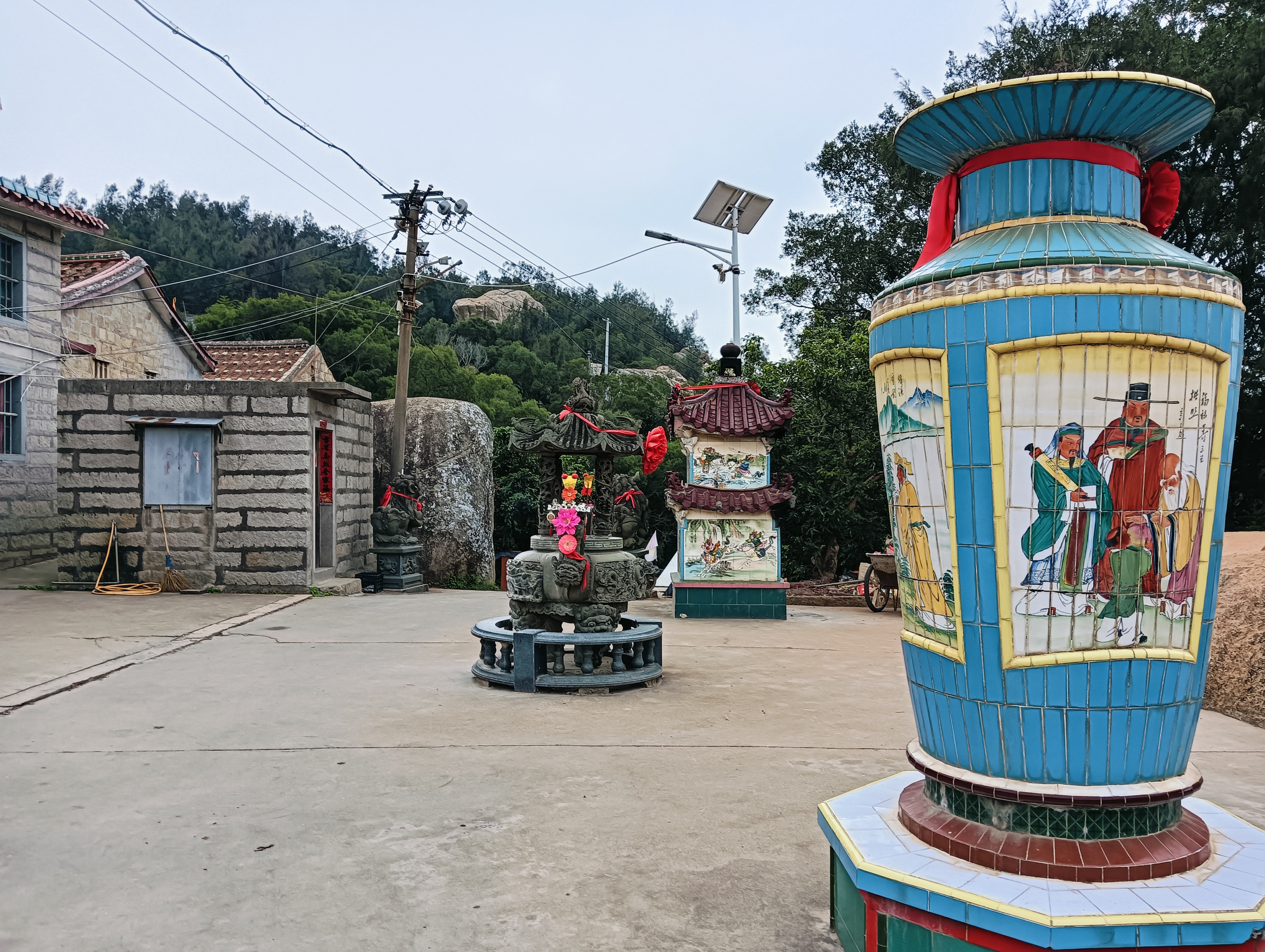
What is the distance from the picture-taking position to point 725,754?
5.12 meters

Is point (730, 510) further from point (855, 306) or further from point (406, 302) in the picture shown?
point (855, 306)

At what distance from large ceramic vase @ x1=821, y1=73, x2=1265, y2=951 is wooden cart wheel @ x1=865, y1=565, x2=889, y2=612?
961cm

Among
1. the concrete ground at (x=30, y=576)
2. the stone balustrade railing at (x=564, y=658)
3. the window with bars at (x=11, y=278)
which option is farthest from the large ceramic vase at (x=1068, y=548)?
the window with bars at (x=11, y=278)

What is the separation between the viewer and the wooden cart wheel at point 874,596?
1212 centimetres

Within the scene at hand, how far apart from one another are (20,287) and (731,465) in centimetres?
1074

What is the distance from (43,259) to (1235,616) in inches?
621

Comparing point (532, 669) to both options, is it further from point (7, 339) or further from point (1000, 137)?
point (7, 339)

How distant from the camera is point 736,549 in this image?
36.6 feet

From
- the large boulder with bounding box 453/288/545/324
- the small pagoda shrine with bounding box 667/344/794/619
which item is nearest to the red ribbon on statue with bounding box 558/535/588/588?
the small pagoda shrine with bounding box 667/344/794/619

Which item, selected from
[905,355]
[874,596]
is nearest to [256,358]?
[874,596]

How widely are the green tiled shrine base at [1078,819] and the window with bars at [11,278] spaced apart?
14694 mm

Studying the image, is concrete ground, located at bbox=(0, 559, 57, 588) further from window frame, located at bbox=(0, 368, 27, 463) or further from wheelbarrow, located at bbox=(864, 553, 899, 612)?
wheelbarrow, located at bbox=(864, 553, 899, 612)

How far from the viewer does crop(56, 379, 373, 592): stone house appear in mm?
11617

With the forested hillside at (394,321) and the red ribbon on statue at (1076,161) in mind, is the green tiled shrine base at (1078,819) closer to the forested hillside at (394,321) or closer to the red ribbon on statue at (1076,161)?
the red ribbon on statue at (1076,161)
